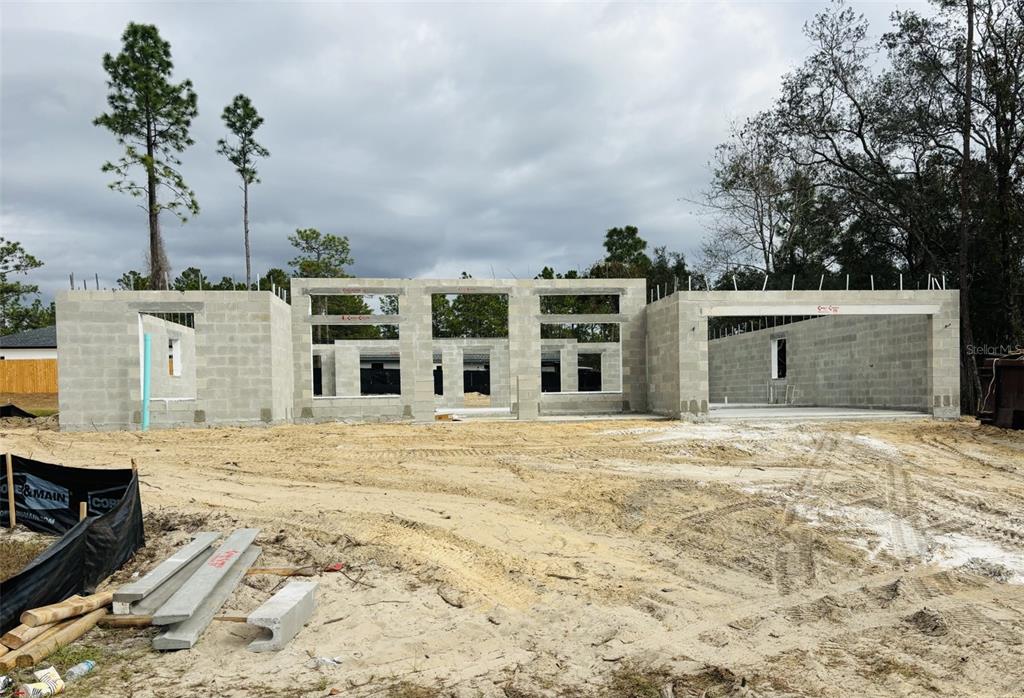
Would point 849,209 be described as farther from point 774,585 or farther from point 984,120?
point 774,585

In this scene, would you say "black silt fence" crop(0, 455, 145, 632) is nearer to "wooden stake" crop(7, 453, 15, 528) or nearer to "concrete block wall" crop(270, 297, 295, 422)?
"wooden stake" crop(7, 453, 15, 528)

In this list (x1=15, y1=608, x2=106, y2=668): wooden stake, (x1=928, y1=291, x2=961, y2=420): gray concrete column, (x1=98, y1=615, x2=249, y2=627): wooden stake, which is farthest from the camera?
(x1=928, y1=291, x2=961, y2=420): gray concrete column

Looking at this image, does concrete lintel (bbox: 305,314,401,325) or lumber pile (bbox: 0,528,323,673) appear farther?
concrete lintel (bbox: 305,314,401,325)

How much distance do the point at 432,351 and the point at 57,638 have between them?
49.8 ft

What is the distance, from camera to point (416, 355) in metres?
18.7

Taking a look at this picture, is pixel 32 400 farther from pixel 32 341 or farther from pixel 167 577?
pixel 167 577

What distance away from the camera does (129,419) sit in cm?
1652

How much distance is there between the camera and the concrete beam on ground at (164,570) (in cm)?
530

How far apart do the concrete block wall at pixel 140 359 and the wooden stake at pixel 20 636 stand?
40.8 feet

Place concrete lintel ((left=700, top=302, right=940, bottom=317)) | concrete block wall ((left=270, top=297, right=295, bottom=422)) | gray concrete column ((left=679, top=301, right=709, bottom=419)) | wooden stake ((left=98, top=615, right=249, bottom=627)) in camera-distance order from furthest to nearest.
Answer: concrete lintel ((left=700, top=302, right=940, bottom=317)) < gray concrete column ((left=679, top=301, right=709, bottom=419)) < concrete block wall ((left=270, top=297, right=295, bottom=422)) < wooden stake ((left=98, top=615, right=249, bottom=627))

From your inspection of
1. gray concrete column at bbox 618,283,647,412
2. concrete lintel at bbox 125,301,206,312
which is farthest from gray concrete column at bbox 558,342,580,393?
concrete lintel at bbox 125,301,206,312

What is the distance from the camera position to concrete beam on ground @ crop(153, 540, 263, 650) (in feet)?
15.7

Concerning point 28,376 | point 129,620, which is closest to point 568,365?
point 28,376

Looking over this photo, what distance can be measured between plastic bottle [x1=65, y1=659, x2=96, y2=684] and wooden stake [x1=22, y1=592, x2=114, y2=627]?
538mm
